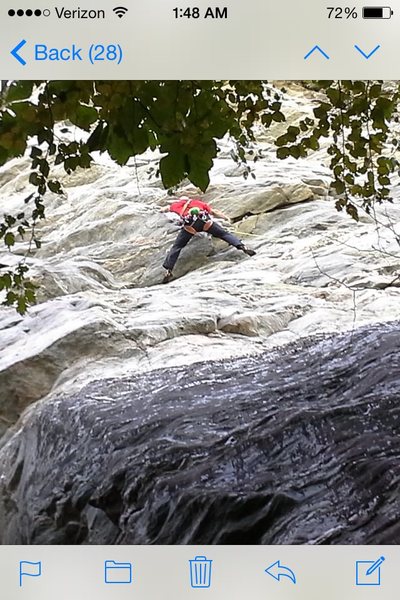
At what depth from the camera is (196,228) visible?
2.84ft

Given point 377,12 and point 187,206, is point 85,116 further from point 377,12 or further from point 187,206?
point 377,12

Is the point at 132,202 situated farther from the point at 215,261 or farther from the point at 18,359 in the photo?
the point at 18,359

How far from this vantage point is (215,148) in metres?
0.76

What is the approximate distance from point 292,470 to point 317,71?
18.3 inches

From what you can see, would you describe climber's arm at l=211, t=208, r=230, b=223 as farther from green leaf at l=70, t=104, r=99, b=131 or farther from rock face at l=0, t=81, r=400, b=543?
green leaf at l=70, t=104, r=99, b=131

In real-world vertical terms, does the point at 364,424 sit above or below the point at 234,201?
below
